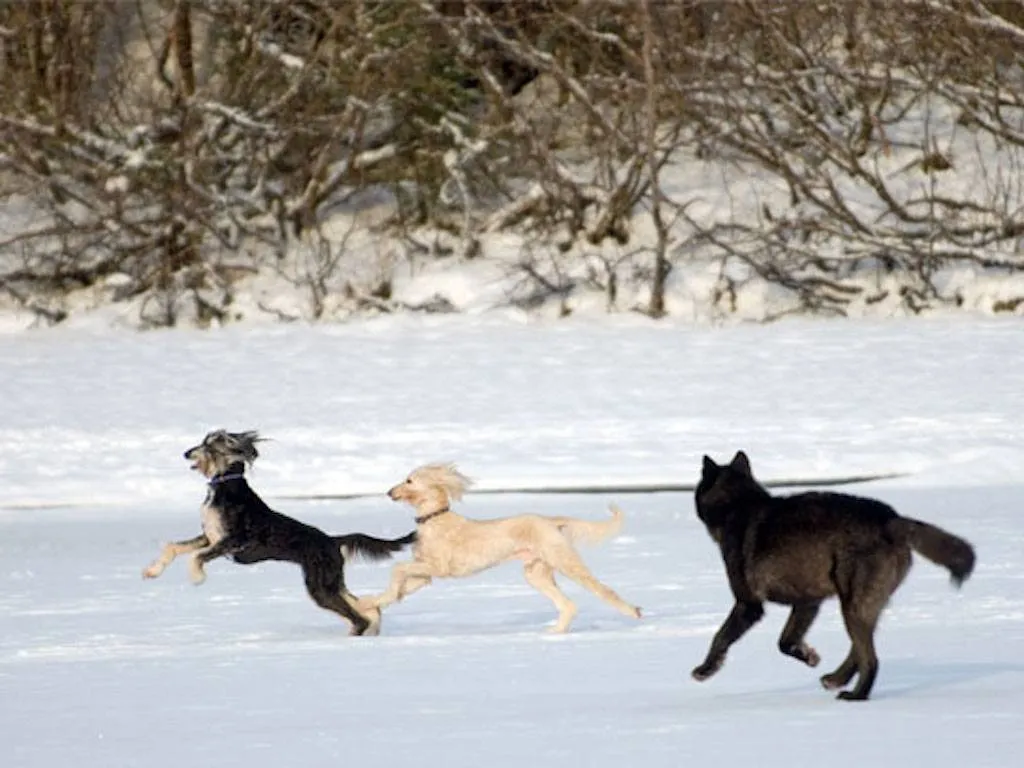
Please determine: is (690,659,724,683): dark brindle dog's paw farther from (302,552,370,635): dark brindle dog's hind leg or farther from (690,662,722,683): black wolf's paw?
(302,552,370,635): dark brindle dog's hind leg

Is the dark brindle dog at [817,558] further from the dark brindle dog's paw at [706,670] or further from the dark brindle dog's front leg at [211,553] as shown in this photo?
the dark brindle dog's front leg at [211,553]

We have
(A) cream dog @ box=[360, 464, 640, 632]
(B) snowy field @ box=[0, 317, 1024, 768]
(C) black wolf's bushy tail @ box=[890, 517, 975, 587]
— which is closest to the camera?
(B) snowy field @ box=[0, 317, 1024, 768]

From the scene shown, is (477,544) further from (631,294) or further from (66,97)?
(66,97)

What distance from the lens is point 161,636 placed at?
979cm

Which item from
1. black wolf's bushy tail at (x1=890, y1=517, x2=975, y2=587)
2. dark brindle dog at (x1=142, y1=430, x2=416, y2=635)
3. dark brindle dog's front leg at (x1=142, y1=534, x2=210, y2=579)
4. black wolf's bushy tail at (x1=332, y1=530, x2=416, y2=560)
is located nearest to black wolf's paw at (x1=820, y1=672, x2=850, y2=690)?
black wolf's bushy tail at (x1=890, y1=517, x2=975, y2=587)

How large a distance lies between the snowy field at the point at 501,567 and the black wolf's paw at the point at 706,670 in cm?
14

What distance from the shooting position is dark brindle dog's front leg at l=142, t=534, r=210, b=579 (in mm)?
9984

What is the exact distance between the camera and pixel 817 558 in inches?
300

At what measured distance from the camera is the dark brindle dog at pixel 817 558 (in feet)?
24.7

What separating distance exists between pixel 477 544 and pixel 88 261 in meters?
19.1

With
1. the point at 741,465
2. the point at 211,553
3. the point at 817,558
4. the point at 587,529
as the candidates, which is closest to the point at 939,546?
the point at 817,558

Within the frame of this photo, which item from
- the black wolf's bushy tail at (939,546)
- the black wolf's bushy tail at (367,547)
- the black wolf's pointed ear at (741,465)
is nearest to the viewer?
the black wolf's bushy tail at (939,546)

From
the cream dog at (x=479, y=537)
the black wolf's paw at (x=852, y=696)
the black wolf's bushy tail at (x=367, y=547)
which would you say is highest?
the cream dog at (x=479, y=537)

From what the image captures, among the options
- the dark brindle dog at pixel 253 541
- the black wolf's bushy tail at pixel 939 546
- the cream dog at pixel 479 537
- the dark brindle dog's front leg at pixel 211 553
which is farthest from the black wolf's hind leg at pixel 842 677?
the dark brindle dog's front leg at pixel 211 553
